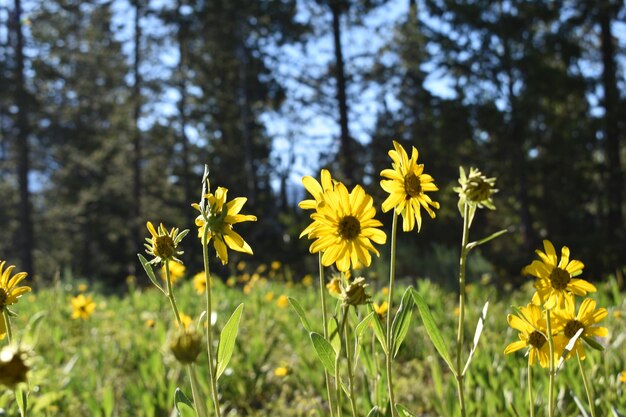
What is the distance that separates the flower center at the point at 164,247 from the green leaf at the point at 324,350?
0.95 feet

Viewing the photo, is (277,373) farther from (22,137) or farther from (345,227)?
(22,137)

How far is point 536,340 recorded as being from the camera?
109 centimetres

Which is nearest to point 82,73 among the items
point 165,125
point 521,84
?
point 165,125

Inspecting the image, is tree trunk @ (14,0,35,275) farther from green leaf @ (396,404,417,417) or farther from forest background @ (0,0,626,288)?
green leaf @ (396,404,417,417)

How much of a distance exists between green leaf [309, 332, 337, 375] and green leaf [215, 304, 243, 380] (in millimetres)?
128

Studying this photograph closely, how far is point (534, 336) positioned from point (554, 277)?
131mm

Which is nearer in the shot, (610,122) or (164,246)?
(164,246)

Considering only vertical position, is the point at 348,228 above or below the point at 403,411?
above

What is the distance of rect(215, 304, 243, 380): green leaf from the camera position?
38.2 inches

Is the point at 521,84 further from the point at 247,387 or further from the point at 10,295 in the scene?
the point at 10,295

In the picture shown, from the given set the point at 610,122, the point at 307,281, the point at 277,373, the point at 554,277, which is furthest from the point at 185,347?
the point at 610,122

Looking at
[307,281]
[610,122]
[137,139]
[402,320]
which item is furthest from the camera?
[137,139]

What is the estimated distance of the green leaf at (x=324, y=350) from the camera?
95 centimetres

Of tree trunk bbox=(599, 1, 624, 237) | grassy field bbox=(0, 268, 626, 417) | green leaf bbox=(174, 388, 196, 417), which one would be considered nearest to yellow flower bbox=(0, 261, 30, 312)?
grassy field bbox=(0, 268, 626, 417)
